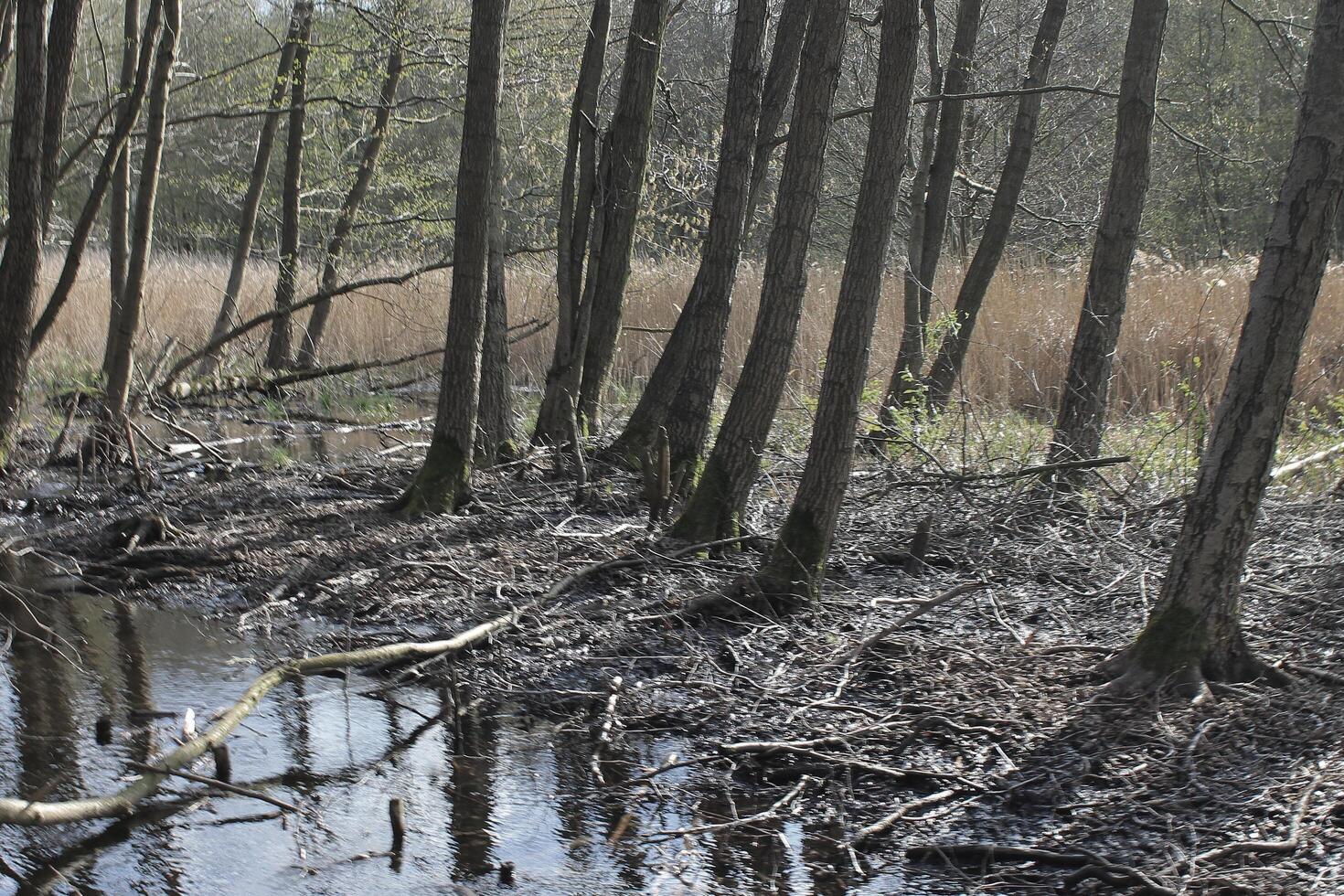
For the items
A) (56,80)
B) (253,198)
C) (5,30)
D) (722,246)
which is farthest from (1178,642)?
(253,198)

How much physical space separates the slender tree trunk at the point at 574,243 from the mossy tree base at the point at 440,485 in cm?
143

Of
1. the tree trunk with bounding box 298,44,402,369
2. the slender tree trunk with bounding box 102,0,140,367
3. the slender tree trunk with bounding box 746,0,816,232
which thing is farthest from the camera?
the tree trunk with bounding box 298,44,402,369

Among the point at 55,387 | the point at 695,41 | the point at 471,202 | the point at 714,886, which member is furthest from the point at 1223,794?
the point at 695,41

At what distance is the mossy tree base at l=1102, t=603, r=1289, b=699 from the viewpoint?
5.16 meters

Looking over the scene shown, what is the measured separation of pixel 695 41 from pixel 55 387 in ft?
56.8

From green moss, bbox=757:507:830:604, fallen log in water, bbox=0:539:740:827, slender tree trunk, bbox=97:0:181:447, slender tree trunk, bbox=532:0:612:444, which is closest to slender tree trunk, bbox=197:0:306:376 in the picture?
slender tree trunk, bbox=97:0:181:447

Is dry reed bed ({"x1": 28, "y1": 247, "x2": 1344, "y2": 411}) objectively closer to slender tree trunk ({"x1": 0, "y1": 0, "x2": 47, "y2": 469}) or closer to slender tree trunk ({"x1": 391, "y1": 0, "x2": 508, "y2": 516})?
slender tree trunk ({"x1": 0, "y1": 0, "x2": 47, "y2": 469})

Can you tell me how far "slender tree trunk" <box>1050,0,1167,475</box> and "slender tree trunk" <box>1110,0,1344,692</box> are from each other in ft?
10.6

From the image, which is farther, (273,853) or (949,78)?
(949,78)

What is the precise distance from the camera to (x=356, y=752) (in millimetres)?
5629

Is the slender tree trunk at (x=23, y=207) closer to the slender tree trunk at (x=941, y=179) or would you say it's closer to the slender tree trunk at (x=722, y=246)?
the slender tree trunk at (x=722, y=246)

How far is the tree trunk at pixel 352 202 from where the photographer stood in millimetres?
16219

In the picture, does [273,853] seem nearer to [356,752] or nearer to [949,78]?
[356,752]

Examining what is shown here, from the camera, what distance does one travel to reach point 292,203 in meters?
17.6
